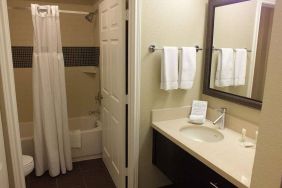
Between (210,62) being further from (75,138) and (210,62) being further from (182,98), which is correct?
(75,138)

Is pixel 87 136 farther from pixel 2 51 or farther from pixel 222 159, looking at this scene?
pixel 222 159

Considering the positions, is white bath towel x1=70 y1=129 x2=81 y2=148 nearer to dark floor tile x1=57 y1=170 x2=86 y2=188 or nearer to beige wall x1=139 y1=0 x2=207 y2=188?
dark floor tile x1=57 y1=170 x2=86 y2=188

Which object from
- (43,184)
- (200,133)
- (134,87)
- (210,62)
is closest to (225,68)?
(210,62)

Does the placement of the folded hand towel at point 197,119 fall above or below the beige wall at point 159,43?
below

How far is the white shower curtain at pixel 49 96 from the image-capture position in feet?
7.54

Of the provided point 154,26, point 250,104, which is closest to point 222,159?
point 250,104

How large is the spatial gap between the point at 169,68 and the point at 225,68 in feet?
1.69

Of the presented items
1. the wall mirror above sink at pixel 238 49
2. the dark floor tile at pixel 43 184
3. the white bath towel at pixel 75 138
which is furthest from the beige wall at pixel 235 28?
the dark floor tile at pixel 43 184

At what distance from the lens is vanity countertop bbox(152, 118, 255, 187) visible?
119 centimetres

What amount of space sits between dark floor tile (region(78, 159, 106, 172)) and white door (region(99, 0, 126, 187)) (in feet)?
0.57

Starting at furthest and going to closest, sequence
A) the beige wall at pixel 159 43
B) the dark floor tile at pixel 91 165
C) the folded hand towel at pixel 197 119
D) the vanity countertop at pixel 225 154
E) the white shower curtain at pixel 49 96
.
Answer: the dark floor tile at pixel 91 165 → the white shower curtain at pixel 49 96 → the folded hand towel at pixel 197 119 → the beige wall at pixel 159 43 → the vanity countertop at pixel 225 154

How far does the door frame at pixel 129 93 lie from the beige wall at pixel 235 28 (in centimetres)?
71

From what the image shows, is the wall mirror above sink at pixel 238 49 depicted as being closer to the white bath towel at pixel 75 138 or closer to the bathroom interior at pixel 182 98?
the bathroom interior at pixel 182 98

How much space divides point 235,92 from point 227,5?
723 mm
